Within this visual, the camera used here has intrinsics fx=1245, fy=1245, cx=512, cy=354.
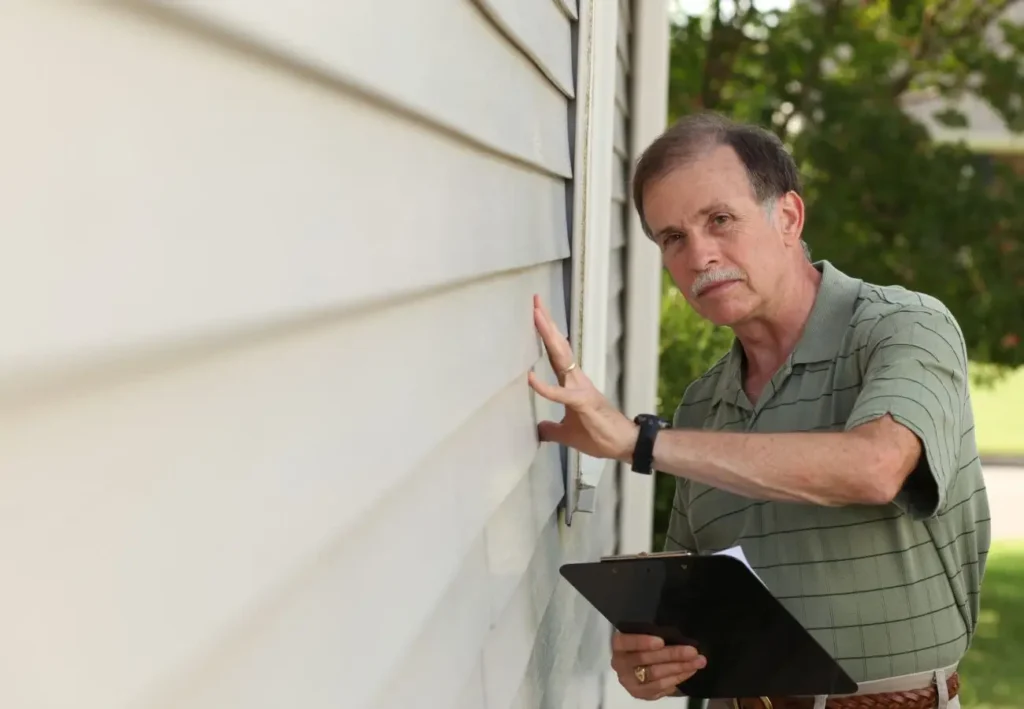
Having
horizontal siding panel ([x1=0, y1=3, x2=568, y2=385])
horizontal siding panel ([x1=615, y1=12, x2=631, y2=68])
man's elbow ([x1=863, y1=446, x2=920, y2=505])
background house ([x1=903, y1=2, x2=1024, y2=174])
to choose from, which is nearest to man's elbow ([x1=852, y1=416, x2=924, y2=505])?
man's elbow ([x1=863, y1=446, x2=920, y2=505])

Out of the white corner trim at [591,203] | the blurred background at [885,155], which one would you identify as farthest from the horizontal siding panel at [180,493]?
the blurred background at [885,155]

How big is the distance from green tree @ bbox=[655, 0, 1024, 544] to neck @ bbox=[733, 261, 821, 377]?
15.5 ft

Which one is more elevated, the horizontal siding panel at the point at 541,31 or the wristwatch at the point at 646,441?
the horizontal siding panel at the point at 541,31

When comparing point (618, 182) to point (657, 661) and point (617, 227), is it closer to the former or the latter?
point (617, 227)

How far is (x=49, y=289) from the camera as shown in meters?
0.50

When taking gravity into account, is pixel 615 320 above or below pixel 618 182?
below

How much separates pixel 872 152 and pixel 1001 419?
458 inches

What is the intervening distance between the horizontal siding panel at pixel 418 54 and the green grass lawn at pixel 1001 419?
46.5ft

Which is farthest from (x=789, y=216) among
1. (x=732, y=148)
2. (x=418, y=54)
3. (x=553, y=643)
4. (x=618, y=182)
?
(x=618, y=182)

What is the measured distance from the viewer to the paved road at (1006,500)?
36.9 ft

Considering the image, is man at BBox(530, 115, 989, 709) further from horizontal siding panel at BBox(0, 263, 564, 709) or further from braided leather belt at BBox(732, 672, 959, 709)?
horizontal siding panel at BBox(0, 263, 564, 709)

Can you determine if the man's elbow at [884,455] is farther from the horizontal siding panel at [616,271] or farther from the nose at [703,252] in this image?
the horizontal siding panel at [616,271]

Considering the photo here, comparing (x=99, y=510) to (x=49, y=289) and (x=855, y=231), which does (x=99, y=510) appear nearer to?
(x=49, y=289)

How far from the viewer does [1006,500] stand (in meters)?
12.6
